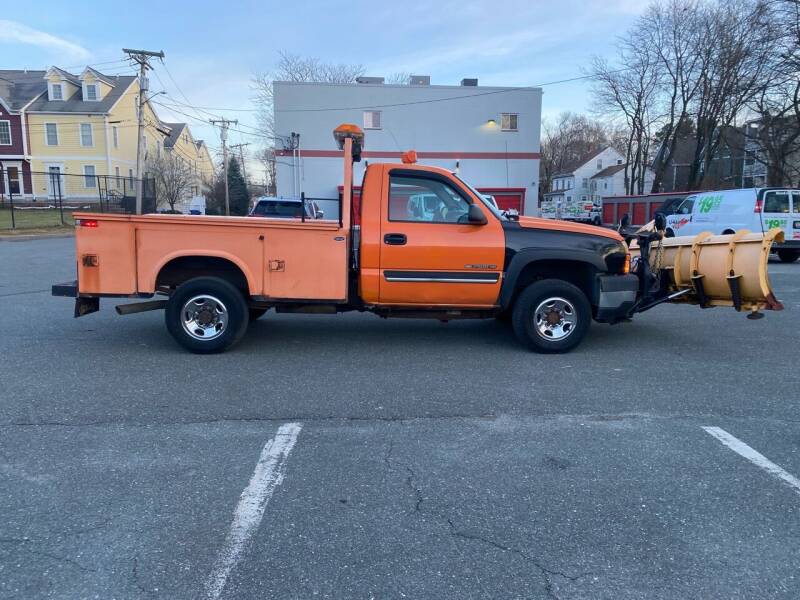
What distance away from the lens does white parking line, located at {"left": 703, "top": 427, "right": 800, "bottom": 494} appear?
385 cm

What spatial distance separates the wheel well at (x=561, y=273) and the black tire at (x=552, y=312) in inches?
7.8

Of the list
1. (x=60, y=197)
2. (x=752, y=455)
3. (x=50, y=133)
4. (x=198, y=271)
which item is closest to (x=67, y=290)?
(x=198, y=271)

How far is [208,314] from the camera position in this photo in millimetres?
6602

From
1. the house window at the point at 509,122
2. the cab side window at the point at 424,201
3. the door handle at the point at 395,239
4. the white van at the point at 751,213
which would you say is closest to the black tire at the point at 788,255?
the white van at the point at 751,213

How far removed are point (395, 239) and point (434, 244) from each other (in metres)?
0.42

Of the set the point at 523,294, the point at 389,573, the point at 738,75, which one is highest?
the point at 738,75

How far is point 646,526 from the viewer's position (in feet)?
10.8

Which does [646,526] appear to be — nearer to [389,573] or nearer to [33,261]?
[389,573]

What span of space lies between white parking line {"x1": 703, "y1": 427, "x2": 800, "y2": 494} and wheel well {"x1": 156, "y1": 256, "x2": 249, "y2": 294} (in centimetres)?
474

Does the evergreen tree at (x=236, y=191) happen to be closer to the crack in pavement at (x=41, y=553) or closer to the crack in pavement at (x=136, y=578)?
the crack in pavement at (x=41, y=553)

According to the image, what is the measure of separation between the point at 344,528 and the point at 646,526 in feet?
5.30

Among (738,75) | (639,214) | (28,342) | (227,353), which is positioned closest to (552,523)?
(227,353)

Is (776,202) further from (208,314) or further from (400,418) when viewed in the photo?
(208,314)

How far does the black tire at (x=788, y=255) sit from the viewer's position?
17.2 meters
